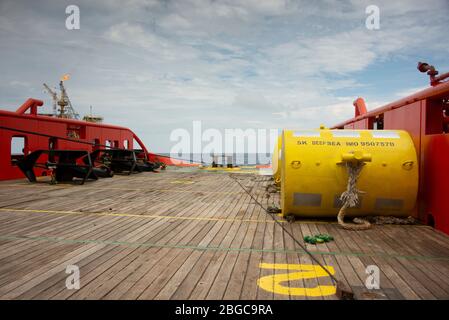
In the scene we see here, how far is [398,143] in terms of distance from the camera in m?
6.74

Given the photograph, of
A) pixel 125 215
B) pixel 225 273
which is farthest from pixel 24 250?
pixel 225 273

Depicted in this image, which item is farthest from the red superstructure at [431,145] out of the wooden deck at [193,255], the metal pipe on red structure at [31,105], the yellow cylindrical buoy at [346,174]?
the metal pipe on red structure at [31,105]

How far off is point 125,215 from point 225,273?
419 centimetres

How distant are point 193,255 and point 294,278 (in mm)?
1590

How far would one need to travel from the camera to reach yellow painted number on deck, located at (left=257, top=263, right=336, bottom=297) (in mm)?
3574

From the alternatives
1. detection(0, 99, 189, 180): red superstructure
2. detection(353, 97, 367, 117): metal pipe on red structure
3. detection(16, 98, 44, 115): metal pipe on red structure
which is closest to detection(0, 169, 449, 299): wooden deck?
detection(0, 99, 189, 180): red superstructure

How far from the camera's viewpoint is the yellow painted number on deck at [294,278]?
3.57 metres

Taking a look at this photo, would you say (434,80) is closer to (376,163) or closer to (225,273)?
(376,163)

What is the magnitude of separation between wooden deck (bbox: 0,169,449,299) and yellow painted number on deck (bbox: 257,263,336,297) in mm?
24

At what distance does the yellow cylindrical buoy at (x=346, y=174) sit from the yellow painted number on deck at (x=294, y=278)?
8.40ft

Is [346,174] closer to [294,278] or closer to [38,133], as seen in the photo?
[294,278]

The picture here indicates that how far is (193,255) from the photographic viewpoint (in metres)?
4.75

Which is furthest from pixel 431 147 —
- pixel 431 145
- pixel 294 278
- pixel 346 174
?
pixel 294 278
